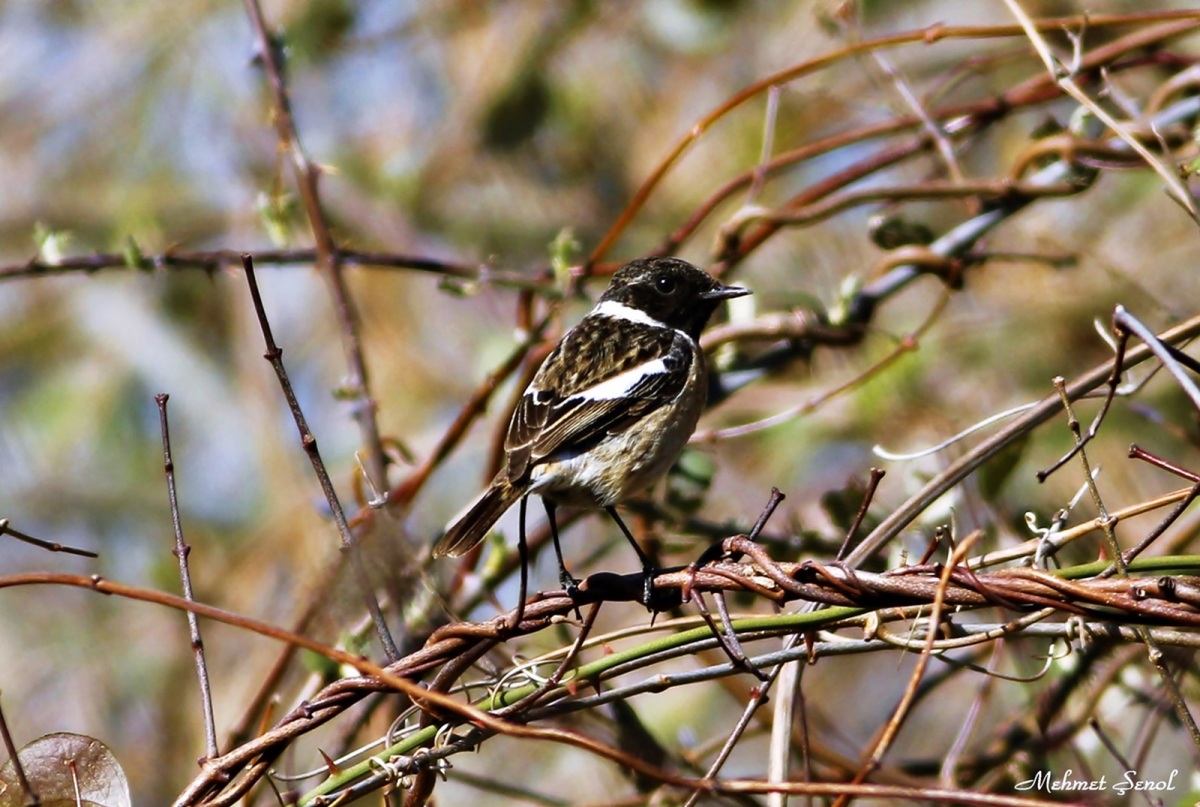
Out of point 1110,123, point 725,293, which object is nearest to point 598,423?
point 725,293

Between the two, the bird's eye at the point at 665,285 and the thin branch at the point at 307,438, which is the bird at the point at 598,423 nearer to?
the bird's eye at the point at 665,285

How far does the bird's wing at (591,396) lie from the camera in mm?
3877

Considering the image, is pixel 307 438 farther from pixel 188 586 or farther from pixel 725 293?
pixel 725 293

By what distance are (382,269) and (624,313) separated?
2.97 m

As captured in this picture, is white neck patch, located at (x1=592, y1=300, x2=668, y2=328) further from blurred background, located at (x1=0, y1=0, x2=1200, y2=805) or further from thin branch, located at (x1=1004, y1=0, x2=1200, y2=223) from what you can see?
blurred background, located at (x1=0, y1=0, x2=1200, y2=805)

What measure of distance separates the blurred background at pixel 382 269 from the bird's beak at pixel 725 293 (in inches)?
76.0

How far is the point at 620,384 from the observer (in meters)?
4.11

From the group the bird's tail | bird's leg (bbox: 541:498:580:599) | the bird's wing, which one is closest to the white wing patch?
the bird's wing

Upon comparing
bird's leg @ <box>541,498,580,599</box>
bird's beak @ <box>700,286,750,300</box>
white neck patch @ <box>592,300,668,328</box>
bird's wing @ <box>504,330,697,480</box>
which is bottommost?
bird's leg @ <box>541,498,580,599</box>

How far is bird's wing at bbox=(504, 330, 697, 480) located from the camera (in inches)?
153

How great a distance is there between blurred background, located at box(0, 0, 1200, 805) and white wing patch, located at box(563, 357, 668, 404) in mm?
2417

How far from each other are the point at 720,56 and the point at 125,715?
5.55m

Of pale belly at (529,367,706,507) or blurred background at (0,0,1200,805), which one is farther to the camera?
blurred background at (0,0,1200,805)

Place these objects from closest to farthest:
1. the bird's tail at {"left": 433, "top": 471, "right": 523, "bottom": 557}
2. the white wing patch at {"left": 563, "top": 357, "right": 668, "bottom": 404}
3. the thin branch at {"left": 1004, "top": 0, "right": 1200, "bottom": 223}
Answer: the thin branch at {"left": 1004, "top": 0, "right": 1200, "bottom": 223} < the bird's tail at {"left": 433, "top": 471, "right": 523, "bottom": 557} < the white wing patch at {"left": 563, "top": 357, "right": 668, "bottom": 404}
